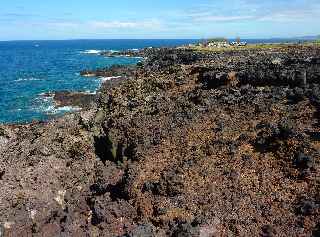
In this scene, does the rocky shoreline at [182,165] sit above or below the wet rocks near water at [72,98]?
above

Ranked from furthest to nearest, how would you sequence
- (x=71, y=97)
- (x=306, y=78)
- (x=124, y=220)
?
(x=71, y=97)
(x=306, y=78)
(x=124, y=220)

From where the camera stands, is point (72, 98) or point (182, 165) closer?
point (182, 165)

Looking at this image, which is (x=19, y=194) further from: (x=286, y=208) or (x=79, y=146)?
(x=286, y=208)

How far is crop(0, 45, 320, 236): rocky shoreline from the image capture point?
21.0 metres

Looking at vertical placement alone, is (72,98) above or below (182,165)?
below

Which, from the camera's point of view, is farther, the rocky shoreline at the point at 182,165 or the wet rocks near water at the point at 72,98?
the wet rocks near water at the point at 72,98

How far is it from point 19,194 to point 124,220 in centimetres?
656

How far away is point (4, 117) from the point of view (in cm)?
5734

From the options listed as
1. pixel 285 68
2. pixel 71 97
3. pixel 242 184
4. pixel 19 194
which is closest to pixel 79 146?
pixel 19 194

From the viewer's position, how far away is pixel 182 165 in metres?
24.5

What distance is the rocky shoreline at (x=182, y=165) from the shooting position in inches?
828

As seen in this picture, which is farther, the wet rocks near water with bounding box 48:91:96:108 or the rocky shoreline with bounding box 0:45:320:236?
the wet rocks near water with bounding box 48:91:96:108

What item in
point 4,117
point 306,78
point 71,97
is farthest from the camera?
point 71,97

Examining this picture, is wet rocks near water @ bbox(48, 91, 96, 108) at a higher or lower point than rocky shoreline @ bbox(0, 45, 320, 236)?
lower
